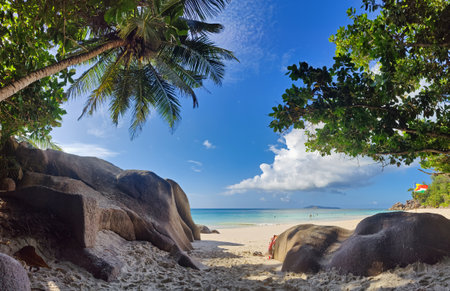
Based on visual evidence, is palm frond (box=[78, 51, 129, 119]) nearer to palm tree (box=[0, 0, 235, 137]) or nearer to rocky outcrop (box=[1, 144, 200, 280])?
palm tree (box=[0, 0, 235, 137])

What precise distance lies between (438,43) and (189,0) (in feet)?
19.8

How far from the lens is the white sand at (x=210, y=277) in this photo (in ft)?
11.1

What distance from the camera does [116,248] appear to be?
5.15m

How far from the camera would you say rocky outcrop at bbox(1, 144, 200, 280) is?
169 inches

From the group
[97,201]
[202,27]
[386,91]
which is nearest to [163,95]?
[202,27]

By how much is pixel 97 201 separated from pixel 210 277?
300 cm

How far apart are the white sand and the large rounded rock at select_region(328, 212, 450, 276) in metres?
0.17

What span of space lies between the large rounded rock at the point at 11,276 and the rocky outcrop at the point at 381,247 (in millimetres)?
4577

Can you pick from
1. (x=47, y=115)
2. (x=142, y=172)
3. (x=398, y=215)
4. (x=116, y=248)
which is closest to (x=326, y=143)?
(x=398, y=215)

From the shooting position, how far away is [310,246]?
5578 millimetres

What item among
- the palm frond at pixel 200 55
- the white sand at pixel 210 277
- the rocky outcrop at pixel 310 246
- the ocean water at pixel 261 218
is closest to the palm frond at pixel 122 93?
the palm frond at pixel 200 55

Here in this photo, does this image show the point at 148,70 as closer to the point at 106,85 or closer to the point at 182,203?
the point at 106,85

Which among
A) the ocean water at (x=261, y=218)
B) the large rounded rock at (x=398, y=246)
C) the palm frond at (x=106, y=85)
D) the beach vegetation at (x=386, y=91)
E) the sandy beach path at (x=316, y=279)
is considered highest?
the palm frond at (x=106, y=85)

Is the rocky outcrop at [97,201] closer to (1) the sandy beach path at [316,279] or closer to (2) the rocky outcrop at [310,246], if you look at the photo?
(1) the sandy beach path at [316,279]
